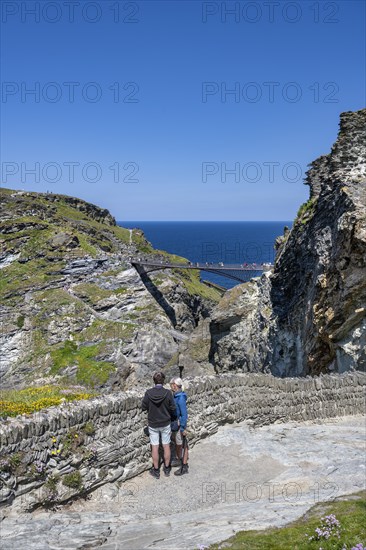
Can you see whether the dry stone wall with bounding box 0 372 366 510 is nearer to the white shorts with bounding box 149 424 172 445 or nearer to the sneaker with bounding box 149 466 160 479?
the sneaker with bounding box 149 466 160 479

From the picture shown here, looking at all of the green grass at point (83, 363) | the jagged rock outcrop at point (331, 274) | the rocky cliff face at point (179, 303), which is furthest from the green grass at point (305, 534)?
the green grass at point (83, 363)

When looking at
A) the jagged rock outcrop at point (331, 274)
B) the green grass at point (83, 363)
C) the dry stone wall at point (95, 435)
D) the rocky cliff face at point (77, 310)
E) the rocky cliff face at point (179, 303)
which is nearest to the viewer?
the dry stone wall at point (95, 435)

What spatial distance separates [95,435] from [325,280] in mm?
16266

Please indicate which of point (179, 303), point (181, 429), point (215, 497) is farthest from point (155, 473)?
point (179, 303)

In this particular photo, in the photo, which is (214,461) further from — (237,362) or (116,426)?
(237,362)

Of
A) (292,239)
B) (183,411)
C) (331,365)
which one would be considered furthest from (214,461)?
(292,239)

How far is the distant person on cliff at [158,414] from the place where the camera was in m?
12.2

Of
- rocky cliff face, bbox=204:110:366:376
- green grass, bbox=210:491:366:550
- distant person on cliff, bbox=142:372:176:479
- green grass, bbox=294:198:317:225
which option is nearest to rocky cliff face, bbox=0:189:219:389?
rocky cliff face, bbox=204:110:366:376

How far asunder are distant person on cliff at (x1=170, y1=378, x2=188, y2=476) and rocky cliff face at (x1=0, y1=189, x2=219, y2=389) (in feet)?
106

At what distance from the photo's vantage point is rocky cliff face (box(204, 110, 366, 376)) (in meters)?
22.4

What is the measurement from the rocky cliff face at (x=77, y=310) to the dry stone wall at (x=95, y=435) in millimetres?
28827

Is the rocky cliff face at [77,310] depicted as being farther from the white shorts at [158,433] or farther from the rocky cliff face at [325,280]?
the white shorts at [158,433]

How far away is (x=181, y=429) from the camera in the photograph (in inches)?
488

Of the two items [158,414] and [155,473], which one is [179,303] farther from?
[158,414]
